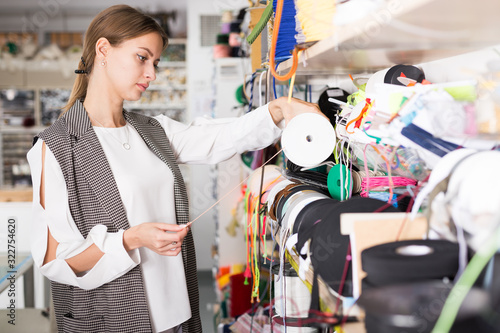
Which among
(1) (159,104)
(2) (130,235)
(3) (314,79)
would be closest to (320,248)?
(2) (130,235)

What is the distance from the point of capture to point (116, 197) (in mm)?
1328

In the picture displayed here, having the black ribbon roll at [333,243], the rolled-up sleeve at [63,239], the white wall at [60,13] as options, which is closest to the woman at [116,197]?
the rolled-up sleeve at [63,239]

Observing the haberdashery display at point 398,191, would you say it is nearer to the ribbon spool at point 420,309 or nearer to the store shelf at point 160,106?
the ribbon spool at point 420,309

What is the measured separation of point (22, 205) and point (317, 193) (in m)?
2.25

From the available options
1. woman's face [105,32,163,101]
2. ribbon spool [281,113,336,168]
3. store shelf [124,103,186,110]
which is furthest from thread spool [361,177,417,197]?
store shelf [124,103,186,110]

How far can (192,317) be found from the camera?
1545 mm

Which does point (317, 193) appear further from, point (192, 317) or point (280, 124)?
point (192, 317)

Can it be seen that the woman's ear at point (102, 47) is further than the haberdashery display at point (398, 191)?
Yes

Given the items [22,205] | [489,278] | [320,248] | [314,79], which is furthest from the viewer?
[22,205]

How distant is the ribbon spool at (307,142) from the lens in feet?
3.36

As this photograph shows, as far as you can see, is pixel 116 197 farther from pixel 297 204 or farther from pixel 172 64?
pixel 172 64

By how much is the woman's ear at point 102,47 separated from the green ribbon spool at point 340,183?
2.59ft

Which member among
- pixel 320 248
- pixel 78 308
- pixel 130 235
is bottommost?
pixel 78 308

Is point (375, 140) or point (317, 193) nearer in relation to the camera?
point (375, 140)
